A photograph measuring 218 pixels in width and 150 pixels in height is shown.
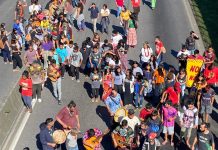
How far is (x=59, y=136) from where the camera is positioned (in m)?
13.1

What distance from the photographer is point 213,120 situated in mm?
15906

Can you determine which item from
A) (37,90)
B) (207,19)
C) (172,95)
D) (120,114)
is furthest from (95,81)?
(207,19)

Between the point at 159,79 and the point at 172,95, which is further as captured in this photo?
the point at 159,79

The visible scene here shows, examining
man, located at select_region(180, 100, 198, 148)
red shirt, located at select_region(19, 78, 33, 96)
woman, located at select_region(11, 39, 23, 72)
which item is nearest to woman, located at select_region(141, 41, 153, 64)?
man, located at select_region(180, 100, 198, 148)

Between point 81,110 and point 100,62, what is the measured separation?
2.41 metres

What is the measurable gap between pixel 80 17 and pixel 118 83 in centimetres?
784

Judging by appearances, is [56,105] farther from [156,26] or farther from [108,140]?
[156,26]

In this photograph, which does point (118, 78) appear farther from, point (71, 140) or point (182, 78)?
point (71, 140)

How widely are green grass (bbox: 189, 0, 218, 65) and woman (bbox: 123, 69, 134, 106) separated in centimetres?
595

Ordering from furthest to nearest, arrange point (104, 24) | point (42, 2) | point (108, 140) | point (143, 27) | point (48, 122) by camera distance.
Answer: point (42, 2) < point (143, 27) < point (104, 24) < point (108, 140) < point (48, 122)

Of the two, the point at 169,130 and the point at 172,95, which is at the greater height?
the point at 172,95

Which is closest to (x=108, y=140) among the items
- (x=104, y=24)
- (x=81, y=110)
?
(x=81, y=110)

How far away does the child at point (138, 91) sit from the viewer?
15659 mm

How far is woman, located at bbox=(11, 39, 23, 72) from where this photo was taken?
61.8 feet
